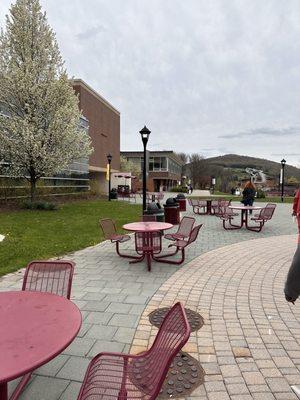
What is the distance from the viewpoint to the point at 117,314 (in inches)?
171

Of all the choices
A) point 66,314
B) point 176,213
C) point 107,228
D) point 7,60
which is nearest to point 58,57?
point 7,60

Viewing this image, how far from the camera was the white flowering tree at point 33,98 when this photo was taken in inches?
692

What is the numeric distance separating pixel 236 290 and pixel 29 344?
4.08 m

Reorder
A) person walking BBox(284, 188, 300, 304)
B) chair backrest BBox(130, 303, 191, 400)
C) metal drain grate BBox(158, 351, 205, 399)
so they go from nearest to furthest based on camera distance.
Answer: chair backrest BBox(130, 303, 191, 400) < person walking BBox(284, 188, 300, 304) < metal drain grate BBox(158, 351, 205, 399)

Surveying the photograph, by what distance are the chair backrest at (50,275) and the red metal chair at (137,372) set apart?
135cm

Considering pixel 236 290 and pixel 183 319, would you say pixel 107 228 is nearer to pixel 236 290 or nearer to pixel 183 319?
pixel 236 290

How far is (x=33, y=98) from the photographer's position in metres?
18.1

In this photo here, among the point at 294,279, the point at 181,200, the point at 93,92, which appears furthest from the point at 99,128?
the point at 294,279

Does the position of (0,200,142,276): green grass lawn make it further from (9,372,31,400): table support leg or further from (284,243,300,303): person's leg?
(284,243,300,303): person's leg

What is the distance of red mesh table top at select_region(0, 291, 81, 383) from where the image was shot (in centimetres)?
184

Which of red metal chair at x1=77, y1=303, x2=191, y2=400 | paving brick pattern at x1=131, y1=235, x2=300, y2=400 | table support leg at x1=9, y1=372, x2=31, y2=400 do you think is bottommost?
paving brick pattern at x1=131, y1=235, x2=300, y2=400

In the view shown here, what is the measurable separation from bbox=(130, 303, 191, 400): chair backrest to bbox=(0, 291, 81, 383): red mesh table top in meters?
0.55

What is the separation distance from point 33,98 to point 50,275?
16659 millimetres

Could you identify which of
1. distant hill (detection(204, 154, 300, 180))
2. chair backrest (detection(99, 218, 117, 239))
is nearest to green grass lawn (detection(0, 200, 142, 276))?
chair backrest (detection(99, 218, 117, 239))
